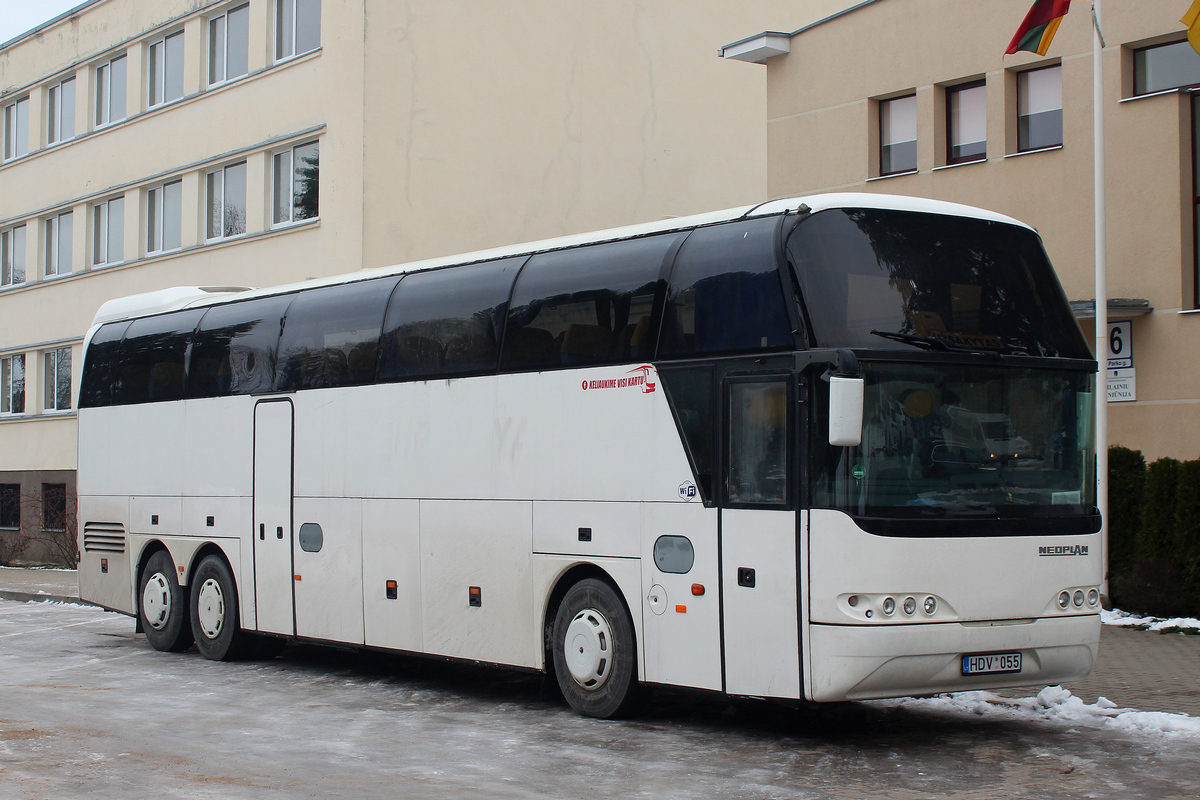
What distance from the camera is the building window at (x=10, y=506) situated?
120 feet

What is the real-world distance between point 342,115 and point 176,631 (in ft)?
42.3

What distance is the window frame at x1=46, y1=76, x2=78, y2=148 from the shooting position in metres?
35.9

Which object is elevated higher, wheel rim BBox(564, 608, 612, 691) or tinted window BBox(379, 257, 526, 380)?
tinted window BBox(379, 257, 526, 380)

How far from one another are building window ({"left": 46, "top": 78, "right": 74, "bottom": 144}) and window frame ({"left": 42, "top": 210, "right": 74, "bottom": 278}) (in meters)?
1.94

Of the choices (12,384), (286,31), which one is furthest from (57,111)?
(286,31)

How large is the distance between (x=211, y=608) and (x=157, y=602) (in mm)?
1142

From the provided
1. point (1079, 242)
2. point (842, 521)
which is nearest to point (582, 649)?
point (842, 521)

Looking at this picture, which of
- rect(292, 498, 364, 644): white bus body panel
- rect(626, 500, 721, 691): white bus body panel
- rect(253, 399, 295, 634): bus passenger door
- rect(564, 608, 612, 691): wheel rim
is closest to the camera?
rect(626, 500, 721, 691): white bus body panel

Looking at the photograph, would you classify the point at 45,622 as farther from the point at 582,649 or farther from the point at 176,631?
the point at 582,649

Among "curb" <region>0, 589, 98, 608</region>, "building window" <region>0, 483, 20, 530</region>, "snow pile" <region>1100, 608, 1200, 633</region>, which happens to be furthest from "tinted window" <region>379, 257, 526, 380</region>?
"building window" <region>0, 483, 20, 530</region>

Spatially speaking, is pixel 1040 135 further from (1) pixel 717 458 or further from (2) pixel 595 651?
(2) pixel 595 651

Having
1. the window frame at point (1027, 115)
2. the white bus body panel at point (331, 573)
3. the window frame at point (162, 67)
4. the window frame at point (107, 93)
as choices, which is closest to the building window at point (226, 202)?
the window frame at point (162, 67)

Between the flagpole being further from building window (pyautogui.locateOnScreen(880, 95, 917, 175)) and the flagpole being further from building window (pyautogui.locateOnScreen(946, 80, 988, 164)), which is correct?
building window (pyautogui.locateOnScreen(880, 95, 917, 175))

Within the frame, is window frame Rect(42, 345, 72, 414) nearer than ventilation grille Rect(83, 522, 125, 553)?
No
